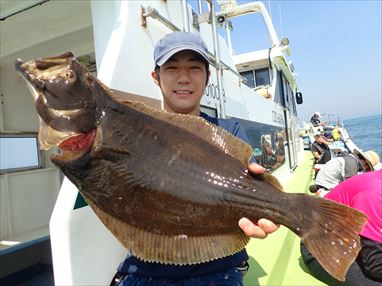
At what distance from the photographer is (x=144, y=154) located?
165cm

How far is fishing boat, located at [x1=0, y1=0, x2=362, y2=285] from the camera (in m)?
2.21

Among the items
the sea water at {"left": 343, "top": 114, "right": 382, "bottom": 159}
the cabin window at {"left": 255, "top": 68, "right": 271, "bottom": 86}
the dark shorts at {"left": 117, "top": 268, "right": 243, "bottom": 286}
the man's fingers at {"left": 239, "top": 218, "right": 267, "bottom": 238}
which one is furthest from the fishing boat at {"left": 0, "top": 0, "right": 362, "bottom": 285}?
the sea water at {"left": 343, "top": 114, "right": 382, "bottom": 159}

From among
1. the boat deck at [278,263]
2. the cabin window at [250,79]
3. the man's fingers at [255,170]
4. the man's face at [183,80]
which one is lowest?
the boat deck at [278,263]

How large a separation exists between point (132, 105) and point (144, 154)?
0.84ft

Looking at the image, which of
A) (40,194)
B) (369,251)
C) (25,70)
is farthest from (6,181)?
(369,251)

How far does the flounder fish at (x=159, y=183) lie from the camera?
1515 mm

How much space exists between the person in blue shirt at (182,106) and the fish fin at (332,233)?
1.79 ft

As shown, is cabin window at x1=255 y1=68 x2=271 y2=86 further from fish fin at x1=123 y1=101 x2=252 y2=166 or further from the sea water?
the sea water

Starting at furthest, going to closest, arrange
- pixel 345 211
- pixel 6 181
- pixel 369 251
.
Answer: pixel 6 181
pixel 369 251
pixel 345 211

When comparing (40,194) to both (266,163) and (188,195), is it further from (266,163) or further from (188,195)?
(188,195)

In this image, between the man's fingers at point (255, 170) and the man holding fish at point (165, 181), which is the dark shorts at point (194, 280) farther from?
the man's fingers at point (255, 170)

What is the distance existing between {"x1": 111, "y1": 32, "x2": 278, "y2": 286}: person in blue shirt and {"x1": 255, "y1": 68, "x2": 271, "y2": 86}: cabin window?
11.3 metres

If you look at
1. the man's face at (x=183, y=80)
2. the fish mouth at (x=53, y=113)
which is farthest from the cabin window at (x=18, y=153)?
the fish mouth at (x=53, y=113)

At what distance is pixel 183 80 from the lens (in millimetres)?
2186
